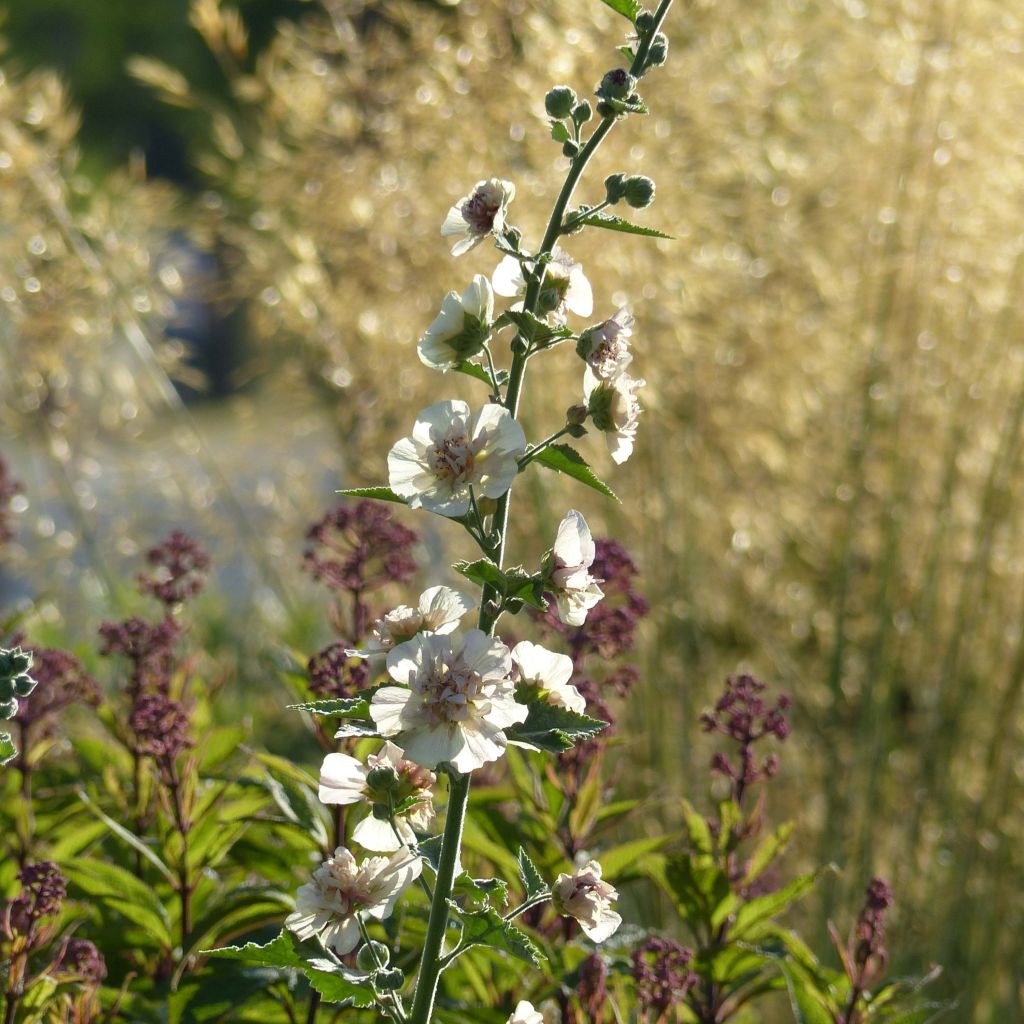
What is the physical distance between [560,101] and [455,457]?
0.90 ft

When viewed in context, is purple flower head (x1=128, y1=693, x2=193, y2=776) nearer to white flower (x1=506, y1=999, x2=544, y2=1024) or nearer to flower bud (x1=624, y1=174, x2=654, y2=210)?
white flower (x1=506, y1=999, x2=544, y2=1024)

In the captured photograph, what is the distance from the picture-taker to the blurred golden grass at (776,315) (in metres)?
2.38

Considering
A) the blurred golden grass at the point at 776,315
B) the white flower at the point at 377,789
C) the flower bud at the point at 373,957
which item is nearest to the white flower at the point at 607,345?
the white flower at the point at 377,789

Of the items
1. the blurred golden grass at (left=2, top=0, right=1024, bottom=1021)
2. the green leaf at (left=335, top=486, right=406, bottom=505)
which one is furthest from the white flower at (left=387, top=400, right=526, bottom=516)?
the blurred golden grass at (left=2, top=0, right=1024, bottom=1021)

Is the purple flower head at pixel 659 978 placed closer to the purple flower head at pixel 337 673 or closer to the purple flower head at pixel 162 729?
the purple flower head at pixel 337 673

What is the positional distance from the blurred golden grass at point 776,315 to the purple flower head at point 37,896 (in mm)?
1254

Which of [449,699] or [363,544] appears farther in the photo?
[363,544]

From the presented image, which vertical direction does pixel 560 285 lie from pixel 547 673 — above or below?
above

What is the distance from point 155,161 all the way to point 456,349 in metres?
20.0

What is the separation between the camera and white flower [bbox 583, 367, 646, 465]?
0.90 m

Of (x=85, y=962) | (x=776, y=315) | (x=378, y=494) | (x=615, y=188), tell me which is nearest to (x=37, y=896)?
(x=85, y=962)

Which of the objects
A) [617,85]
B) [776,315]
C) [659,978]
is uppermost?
[617,85]

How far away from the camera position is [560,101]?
938 millimetres

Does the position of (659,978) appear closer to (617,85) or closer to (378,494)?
(378,494)
